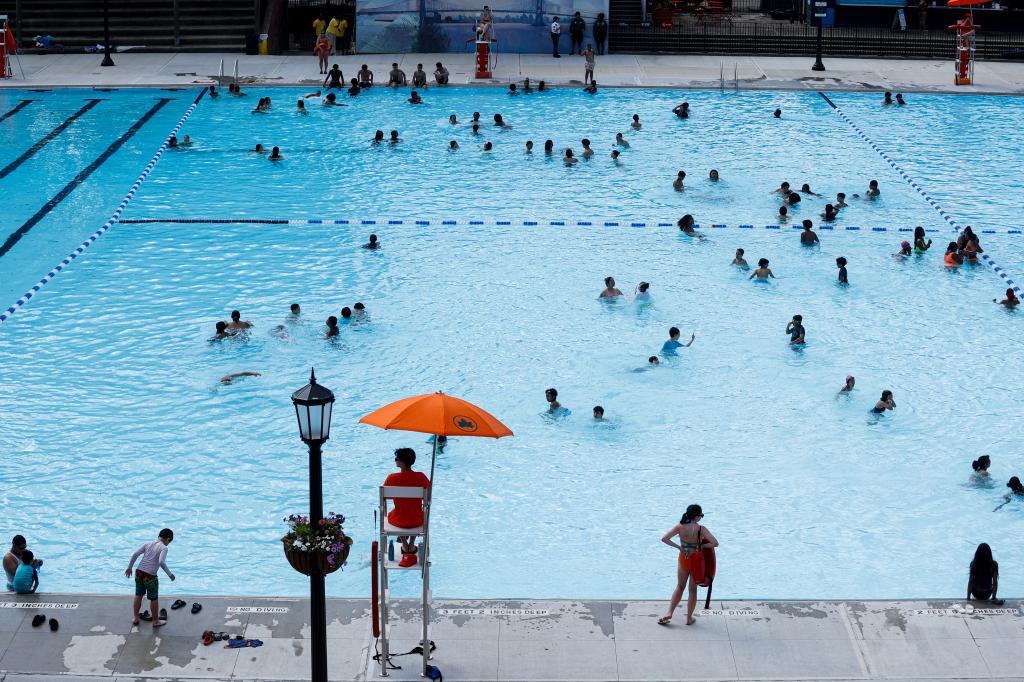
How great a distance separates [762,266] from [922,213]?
592 cm

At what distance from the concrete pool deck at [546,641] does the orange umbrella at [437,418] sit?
1853 mm

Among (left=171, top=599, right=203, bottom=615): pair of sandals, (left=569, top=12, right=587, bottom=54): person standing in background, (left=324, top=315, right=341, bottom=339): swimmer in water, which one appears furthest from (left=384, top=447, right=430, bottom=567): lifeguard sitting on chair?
(left=569, top=12, right=587, bottom=54): person standing in background

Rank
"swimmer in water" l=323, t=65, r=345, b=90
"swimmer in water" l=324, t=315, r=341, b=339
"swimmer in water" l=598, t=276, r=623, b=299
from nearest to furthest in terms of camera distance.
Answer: "swimmer in water" l=324, t=315, r=341, b=339
"swimmer in water" l=598, t=276, r=623, b=299
"swimmer in water" l=323, t=65, r=345, b=90

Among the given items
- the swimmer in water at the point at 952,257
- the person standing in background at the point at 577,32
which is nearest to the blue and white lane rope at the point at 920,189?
the swimmer in water at the point at 952,257

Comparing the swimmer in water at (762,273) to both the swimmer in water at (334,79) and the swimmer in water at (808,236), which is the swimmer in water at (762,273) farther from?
the swimmer in water at (334,79)

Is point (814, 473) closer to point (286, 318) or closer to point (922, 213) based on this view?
point (286, 318)

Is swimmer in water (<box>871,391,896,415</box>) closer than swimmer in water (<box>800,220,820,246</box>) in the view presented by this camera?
Yes

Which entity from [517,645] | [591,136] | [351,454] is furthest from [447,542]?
[591,136]

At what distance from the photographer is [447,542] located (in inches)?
634

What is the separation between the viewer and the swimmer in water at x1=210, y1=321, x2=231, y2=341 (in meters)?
20.9

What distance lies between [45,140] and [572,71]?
16106mm


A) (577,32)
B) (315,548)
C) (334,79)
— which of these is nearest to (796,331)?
(315,548)

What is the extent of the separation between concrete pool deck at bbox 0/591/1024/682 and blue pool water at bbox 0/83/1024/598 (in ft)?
6.87

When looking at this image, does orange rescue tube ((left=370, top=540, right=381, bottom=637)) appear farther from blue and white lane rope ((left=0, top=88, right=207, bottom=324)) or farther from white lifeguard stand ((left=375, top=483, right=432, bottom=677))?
blue and white lane rope ((left=0, top=88, right=207, bottom=324))
